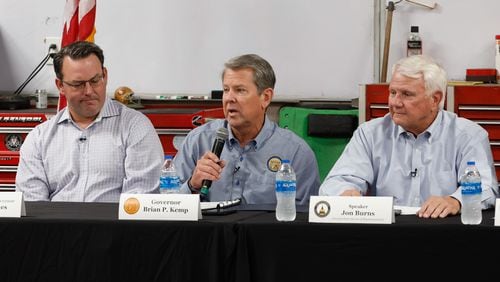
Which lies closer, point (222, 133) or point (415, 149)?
point (222, 133)

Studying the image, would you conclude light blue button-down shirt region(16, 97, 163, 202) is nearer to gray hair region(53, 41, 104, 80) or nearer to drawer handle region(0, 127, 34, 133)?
gray hair region(53, 41, 104, 80)

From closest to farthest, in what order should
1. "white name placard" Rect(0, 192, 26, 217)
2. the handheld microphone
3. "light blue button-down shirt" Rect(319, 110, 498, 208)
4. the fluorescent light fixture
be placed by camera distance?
"white name placard" Rect(0, 192, 26, 217) < the handheld microphone < "light blue button-down shirt" Rect(319, 110, 498, 208) < the fluorescent light fixture

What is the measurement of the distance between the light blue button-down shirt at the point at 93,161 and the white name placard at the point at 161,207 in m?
Result: 0.93

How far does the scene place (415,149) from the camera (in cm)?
373

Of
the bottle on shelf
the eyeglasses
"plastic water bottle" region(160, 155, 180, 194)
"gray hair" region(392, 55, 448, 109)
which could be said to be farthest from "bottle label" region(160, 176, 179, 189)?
the bottle on shelf

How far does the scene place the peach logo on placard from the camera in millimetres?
3006

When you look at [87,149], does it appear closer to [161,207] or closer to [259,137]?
[259,137]

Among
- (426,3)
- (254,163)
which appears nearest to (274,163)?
(254,163)

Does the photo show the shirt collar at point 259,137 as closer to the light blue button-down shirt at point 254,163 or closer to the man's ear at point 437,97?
the light blue button-down shirt at point 254,163

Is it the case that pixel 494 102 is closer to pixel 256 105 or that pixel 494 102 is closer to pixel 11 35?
pixel 256 105

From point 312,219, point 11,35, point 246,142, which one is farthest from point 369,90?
point 312,219

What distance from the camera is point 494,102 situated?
5.64 m

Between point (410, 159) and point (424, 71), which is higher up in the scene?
point (424, 71)

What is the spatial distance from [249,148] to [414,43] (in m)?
2.56
